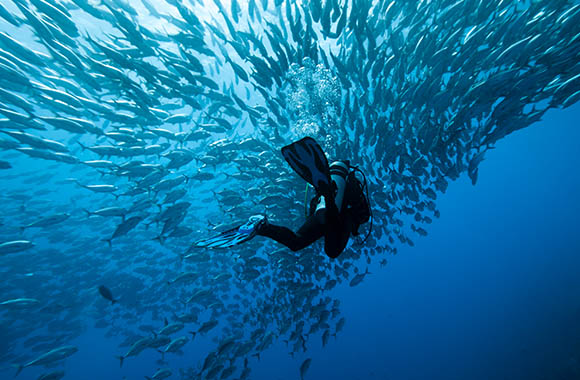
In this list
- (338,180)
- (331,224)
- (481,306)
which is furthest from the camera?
(481,306)

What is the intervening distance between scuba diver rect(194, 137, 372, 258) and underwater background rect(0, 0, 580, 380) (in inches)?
44.4

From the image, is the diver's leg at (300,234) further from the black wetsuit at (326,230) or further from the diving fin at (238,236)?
the diving fin at (238,236)

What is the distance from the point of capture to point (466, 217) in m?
128

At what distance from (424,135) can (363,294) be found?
118 m

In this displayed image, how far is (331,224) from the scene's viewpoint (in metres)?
2.95

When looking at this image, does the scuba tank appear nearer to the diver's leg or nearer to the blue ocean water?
the diver's leg

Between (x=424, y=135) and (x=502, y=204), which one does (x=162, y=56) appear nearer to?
(x=424, y=135)

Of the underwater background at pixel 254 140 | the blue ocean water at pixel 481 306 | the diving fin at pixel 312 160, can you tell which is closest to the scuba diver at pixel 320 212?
the diving fin at pixel 312 160

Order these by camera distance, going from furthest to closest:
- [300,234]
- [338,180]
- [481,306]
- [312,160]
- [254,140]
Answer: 1. [481,306]
2. [254,140]
3. [338,180]
4. [300,234]
5. [312,160]

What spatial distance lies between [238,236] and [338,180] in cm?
151

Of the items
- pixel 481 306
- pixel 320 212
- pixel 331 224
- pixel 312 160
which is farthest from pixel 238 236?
pixel 481 306

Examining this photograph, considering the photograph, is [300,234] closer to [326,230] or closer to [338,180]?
[326,230]

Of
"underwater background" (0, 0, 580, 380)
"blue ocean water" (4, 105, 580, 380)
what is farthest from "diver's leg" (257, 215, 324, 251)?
"blue ocean water" (4, 105, 580, 380)

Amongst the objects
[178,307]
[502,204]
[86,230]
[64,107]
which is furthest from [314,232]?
[502,204]
